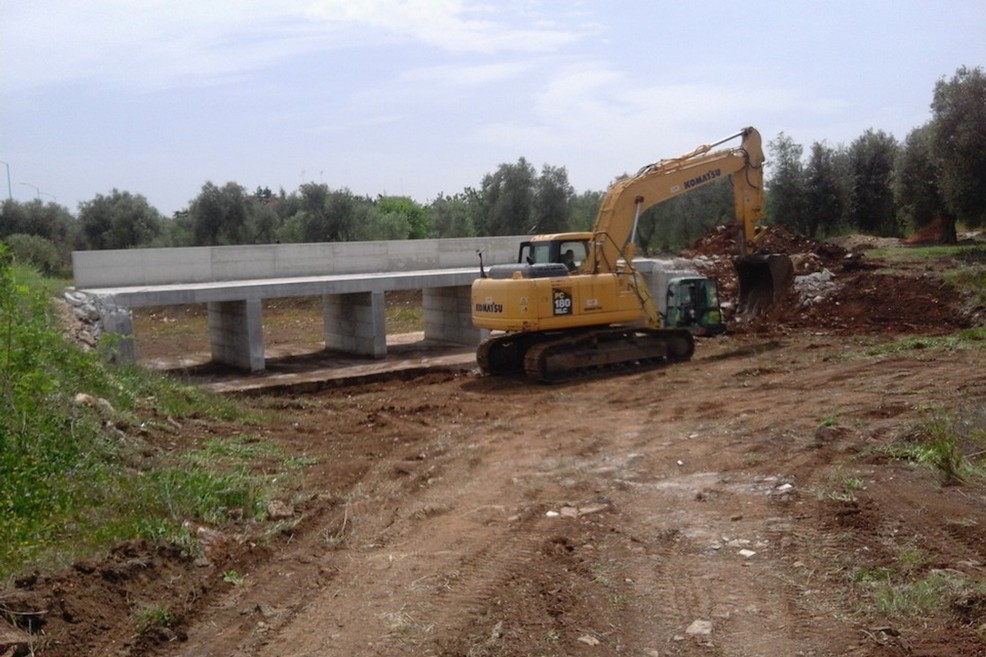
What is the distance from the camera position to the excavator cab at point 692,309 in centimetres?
2069

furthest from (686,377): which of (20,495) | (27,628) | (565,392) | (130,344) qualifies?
(27,628)

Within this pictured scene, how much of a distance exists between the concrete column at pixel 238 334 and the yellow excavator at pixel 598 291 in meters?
5.23

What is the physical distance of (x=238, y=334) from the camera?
21.5 metres

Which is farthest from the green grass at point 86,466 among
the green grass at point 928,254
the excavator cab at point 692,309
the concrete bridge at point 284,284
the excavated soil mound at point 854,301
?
the green grass at point 928,254

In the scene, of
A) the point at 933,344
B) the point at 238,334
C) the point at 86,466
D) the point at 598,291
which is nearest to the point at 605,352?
the point at 598,291

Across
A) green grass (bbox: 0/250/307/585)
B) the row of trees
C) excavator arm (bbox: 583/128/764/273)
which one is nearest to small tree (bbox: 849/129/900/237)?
the row of trees

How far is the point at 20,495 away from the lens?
299 inches

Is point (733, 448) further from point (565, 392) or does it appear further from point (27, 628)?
point (27, 628)

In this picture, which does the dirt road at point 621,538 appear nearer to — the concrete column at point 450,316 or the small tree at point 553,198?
the concrete column at point 450,316

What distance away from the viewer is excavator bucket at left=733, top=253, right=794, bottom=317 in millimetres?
22469

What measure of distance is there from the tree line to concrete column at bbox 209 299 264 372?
1230cm

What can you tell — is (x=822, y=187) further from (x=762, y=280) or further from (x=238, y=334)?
(x=238, y=334)

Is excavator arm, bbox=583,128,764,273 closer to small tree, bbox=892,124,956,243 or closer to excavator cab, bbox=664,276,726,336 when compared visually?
excavator cab, bbox=664,276,726,336

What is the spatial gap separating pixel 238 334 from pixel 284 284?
68.7 inches
